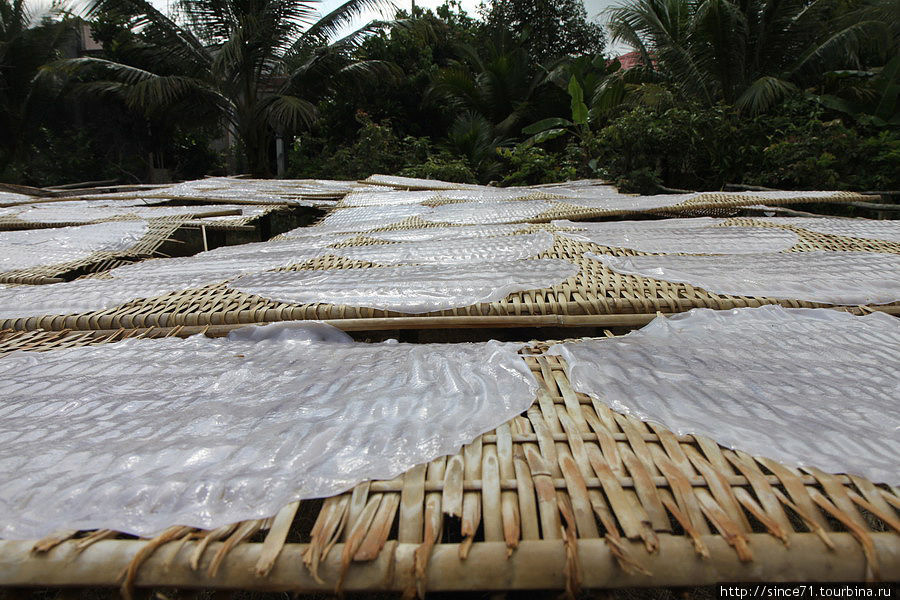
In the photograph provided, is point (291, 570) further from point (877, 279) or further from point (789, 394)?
point (877, 279)

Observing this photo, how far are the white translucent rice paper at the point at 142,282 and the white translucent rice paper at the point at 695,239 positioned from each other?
3.21 feet

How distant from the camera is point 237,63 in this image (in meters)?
6.99

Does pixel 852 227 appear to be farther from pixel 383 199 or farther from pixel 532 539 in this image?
pixel 383 199

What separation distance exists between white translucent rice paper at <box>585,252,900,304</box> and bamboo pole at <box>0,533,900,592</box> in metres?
0.71

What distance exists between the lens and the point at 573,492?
18.4 inches

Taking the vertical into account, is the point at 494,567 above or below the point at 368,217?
below

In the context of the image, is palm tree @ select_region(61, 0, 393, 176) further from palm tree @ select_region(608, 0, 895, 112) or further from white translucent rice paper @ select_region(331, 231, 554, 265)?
white translucent rice paper @ select_region(331, 231, 554, 265)

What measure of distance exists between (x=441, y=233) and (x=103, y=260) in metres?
1.23

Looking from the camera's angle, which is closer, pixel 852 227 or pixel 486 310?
pixel 486 310

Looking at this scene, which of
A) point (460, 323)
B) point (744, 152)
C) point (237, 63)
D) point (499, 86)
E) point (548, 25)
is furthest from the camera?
point (548, 25)

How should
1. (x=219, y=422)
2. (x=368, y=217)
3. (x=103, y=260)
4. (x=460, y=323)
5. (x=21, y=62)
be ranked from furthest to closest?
1. (x=21, y=62)
2. (x=368, y=217)
3. (x=103, y=260)
4. (x=460, y=323)
5. (x=219, y=422)

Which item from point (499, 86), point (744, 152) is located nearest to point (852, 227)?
point (744, 152)

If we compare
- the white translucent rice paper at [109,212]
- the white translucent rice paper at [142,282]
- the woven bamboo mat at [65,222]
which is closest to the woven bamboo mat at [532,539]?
the white translucent rice paper at [142,282]

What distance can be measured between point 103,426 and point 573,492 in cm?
58
